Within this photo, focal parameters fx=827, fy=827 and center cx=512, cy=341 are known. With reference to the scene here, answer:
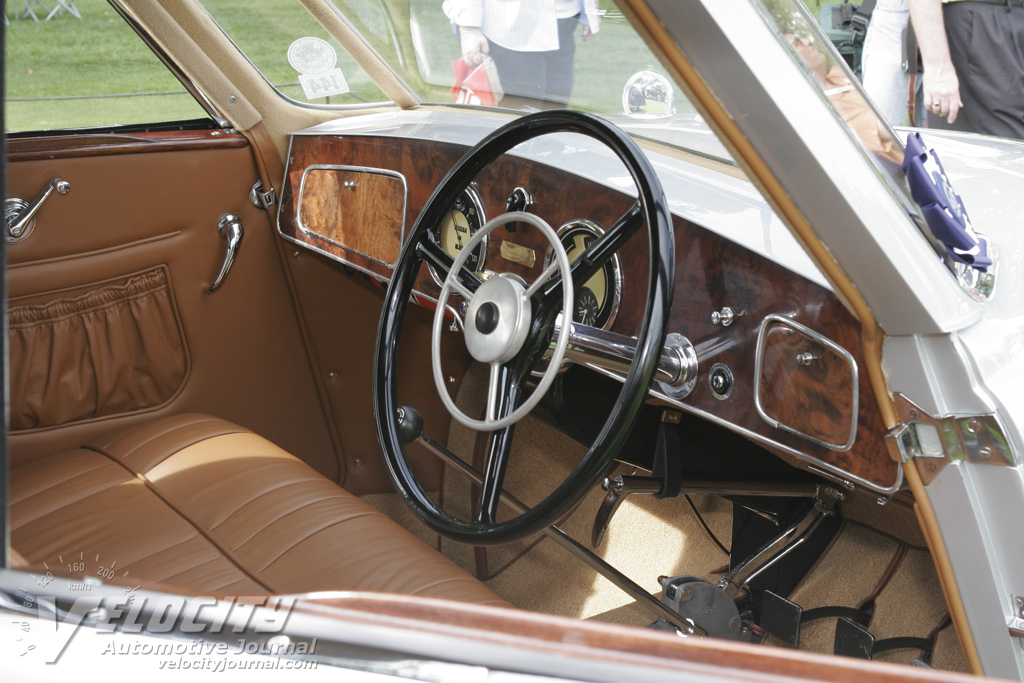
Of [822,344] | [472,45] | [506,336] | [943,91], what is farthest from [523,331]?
[943,91]

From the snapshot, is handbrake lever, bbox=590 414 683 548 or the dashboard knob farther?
handbrake lever, bbox=590 414 683 548

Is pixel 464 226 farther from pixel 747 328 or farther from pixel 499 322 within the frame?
pixel 747 328

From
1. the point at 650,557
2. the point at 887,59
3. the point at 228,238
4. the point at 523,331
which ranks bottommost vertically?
the point at 650,557

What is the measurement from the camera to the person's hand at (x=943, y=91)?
118 inches

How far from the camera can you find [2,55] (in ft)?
2.06

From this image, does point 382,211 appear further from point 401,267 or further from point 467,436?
point 467,436

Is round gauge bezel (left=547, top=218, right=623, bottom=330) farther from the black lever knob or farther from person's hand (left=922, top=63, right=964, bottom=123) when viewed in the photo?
person's hand (left=922, top=63, right=964, bottom=123)

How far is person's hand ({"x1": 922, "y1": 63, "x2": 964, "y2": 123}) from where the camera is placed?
2.99 m

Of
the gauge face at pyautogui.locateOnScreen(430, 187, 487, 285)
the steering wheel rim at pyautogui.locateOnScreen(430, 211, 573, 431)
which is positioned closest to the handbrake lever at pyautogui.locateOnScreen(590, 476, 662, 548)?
the steering wheel rim at pyautogui.locateOnScreen(430, 211, 573, 431)

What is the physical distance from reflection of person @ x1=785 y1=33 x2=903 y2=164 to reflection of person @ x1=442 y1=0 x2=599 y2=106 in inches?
24.8

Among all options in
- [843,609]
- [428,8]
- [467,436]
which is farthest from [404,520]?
[428,8]

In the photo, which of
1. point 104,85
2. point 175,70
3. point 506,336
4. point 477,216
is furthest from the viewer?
point 104,85

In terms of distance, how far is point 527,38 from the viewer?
1.59 meters

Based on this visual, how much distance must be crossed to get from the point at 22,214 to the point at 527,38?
1.08m
